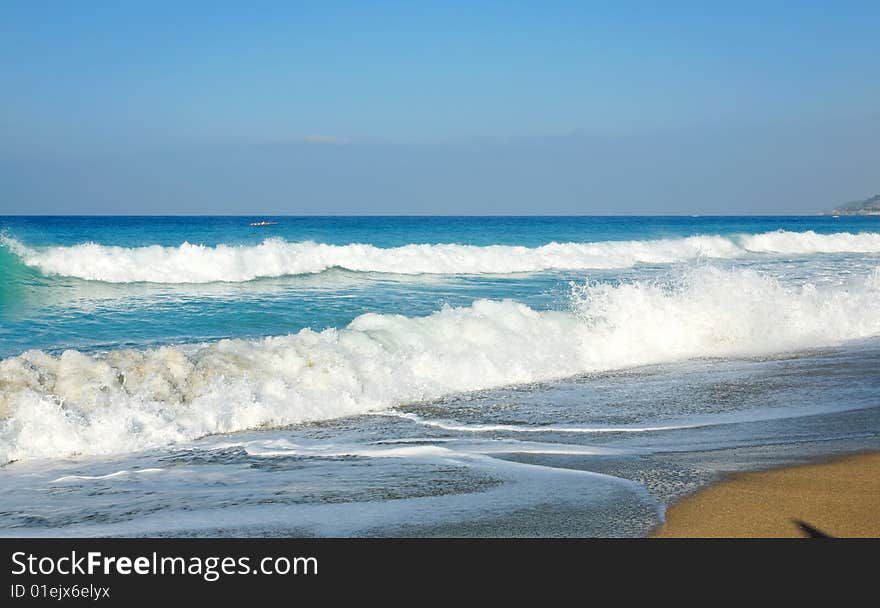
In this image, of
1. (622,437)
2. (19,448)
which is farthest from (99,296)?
(622,437)

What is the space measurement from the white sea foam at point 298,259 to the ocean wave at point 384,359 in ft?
44.7

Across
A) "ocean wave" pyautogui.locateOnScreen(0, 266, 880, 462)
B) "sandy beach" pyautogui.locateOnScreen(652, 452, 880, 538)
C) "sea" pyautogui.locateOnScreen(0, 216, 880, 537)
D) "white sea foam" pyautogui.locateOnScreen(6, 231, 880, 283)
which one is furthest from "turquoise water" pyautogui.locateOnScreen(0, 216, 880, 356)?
"sandy beach" pyautogui.locateOnScreen(652, 452, 880, 538)

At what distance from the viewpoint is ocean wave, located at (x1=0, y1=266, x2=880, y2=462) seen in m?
8.02

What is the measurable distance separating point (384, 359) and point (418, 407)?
1.46 metres

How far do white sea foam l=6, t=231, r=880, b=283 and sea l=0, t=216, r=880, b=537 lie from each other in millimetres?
5248

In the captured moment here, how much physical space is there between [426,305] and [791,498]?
12526 mm

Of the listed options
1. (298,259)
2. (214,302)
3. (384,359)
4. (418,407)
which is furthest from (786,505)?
(298,259)

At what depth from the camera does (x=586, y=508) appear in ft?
18.4

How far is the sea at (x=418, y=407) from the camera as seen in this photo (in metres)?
5.75

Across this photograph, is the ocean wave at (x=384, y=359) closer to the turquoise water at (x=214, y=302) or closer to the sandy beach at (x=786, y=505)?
the turquoise water at (x=214, y=302)

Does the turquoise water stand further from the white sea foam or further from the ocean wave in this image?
the ocean wave

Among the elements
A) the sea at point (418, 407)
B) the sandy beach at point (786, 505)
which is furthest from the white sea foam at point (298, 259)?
the sandy beach at point (786, 505)
